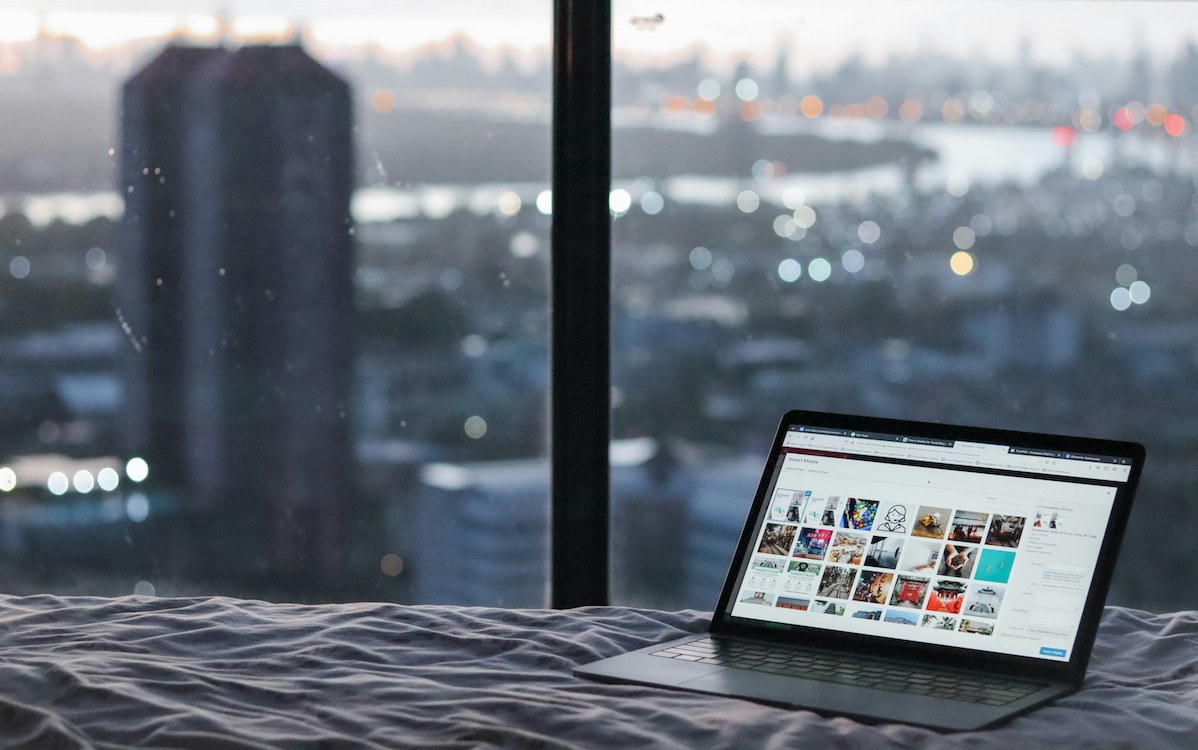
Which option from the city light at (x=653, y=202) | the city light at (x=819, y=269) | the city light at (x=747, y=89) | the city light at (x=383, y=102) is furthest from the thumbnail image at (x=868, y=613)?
the city light at (x=819, y=269)

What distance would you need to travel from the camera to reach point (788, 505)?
155cm

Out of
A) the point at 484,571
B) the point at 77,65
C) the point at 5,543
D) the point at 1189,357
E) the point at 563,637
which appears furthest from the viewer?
the point at 1189,357

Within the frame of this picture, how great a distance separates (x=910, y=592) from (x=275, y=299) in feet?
8.53

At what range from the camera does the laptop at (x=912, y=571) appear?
1.30 meters

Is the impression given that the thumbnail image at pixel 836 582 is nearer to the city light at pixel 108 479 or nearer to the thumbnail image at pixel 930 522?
the thumbnail image at pixel 930 522

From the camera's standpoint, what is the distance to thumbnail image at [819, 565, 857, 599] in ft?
4.80

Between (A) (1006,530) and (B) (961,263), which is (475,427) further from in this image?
(A) (1006,530)

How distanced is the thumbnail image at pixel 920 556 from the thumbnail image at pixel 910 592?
0.01 m

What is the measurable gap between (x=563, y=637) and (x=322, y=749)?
0.39 meters

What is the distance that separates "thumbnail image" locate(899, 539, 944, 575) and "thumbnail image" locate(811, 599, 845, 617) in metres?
0.08

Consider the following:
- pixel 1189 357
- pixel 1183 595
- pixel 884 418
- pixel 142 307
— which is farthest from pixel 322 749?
pixel 1183 595

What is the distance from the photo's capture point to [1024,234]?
19.7 feet

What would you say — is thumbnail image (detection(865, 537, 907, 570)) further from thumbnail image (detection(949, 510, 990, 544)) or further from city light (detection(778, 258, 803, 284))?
city light (detection(778, 258, 803, 284))

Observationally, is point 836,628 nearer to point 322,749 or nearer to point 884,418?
point 884,418
